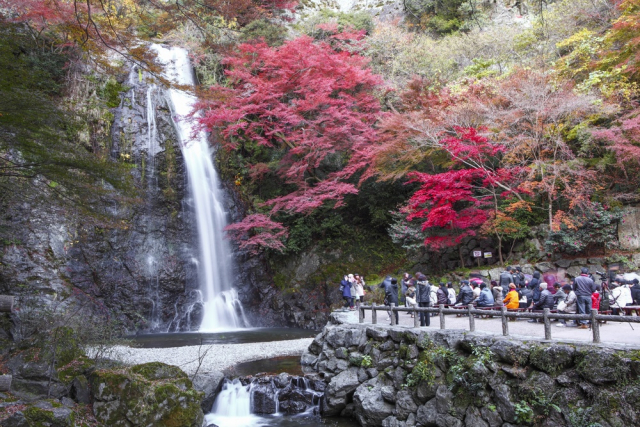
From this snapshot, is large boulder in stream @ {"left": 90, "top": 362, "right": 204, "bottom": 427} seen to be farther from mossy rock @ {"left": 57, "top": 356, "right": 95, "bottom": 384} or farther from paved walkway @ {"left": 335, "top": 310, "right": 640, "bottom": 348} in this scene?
paved walkway @ {"left": 335, "top": 310, "right": 640, "bottom": 348}

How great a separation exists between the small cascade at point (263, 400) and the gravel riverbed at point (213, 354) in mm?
1533

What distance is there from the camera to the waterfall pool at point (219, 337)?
14.3m

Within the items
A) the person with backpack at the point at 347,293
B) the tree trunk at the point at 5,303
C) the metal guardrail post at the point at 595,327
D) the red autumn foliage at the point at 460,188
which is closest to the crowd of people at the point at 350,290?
the person with backpack at the point at 347,293

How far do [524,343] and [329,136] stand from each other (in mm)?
12757

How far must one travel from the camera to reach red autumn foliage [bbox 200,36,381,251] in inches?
A: 696

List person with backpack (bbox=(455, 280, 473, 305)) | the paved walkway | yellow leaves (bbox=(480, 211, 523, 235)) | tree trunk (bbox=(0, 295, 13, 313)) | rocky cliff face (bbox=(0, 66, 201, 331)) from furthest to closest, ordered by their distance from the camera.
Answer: rocky cliff face (bbox=(0, 66, 201, 331)), yellow leaves (bbox=(480, 211, 523, 235)), person with backpack (bbox=(455, 280, 473, 305)), the paved walkway, tree trunk (bbox=(0, 295, 13, 313))

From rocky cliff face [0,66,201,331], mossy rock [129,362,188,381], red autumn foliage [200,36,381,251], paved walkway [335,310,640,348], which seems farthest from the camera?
red autumn foliage [200,36,381,251]

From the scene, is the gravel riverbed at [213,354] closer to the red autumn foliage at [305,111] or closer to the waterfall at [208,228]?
the waterfall at [208,228]

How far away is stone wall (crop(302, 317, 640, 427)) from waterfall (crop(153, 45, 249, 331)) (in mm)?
9499

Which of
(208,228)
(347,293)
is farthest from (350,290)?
(208,228)

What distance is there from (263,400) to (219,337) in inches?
265

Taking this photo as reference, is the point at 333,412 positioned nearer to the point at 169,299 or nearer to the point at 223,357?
the point at 223,357

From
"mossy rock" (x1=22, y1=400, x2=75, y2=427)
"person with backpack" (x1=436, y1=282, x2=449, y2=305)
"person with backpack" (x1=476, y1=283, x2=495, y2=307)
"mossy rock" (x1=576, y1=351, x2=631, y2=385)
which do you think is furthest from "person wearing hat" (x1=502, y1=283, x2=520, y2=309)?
"mossy rock" (x1=22, y1=400, x2=75, y2=427)

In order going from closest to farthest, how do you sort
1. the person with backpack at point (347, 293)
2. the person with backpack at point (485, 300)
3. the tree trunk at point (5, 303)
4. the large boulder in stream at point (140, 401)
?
the tree trunk at point (5, 303), the large boulder in stream at point (140, 401), the person with backpack at point (485, 300), the person with backpack at point (347, 293)
